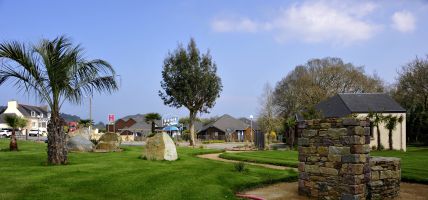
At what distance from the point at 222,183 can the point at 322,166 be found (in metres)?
3.33

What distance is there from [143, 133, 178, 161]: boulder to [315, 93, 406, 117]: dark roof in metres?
24.8

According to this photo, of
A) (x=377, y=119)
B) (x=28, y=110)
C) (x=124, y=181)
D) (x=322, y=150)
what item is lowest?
(x=124, y=181)

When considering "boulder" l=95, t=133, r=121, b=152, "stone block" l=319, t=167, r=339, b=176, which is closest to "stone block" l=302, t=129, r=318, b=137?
"stone block" l=319, t=167, r=339, b=176

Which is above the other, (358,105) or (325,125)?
(358,105)

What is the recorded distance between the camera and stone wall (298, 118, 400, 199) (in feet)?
34.0

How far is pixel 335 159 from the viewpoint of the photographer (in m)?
10.7

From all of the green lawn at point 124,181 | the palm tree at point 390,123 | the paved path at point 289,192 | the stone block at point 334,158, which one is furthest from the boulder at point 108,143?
the palm tree at point 390,123

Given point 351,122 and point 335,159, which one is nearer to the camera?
point 351,122

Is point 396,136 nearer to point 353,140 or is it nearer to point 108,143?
point 108,143

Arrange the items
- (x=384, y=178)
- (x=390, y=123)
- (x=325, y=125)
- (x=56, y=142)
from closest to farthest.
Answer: (x=325, y=125), (x=384, y=178), (x=56, y=142), (x=390, y=123)

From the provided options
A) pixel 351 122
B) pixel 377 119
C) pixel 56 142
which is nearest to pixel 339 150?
pixel 351 122

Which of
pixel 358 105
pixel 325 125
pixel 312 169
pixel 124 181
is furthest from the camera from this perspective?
pixel 358 105

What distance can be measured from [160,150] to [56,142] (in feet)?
16.5

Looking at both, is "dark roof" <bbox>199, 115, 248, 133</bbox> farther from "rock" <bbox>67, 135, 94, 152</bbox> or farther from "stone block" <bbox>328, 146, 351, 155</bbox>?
"stone block" <bbox>328, 146, 351, 155</bbox>
